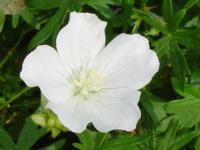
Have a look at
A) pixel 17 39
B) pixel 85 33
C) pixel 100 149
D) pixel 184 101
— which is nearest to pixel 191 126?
pixel 184 101

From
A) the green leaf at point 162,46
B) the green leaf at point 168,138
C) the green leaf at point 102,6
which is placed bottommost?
the green leaf at point 168,138

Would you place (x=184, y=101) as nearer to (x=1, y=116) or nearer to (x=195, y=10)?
(x=195, y=10)

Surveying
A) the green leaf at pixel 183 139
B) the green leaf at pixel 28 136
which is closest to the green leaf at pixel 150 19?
the green leaf at pixel 183 139

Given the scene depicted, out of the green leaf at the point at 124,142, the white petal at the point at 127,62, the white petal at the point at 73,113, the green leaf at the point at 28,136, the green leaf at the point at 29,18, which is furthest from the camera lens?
the green leaf at the point at 29,18

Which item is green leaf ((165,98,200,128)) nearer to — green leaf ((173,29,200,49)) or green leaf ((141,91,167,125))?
green leaf ((141,91,167,125))

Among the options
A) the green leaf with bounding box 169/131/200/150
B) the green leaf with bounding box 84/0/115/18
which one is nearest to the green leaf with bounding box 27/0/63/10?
the green leaf with bounding box 84/0/115/18

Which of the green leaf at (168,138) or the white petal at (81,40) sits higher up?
the white petal at (81,40)

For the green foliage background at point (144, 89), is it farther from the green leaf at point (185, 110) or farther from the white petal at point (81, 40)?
the white petal at point (81, 40)
